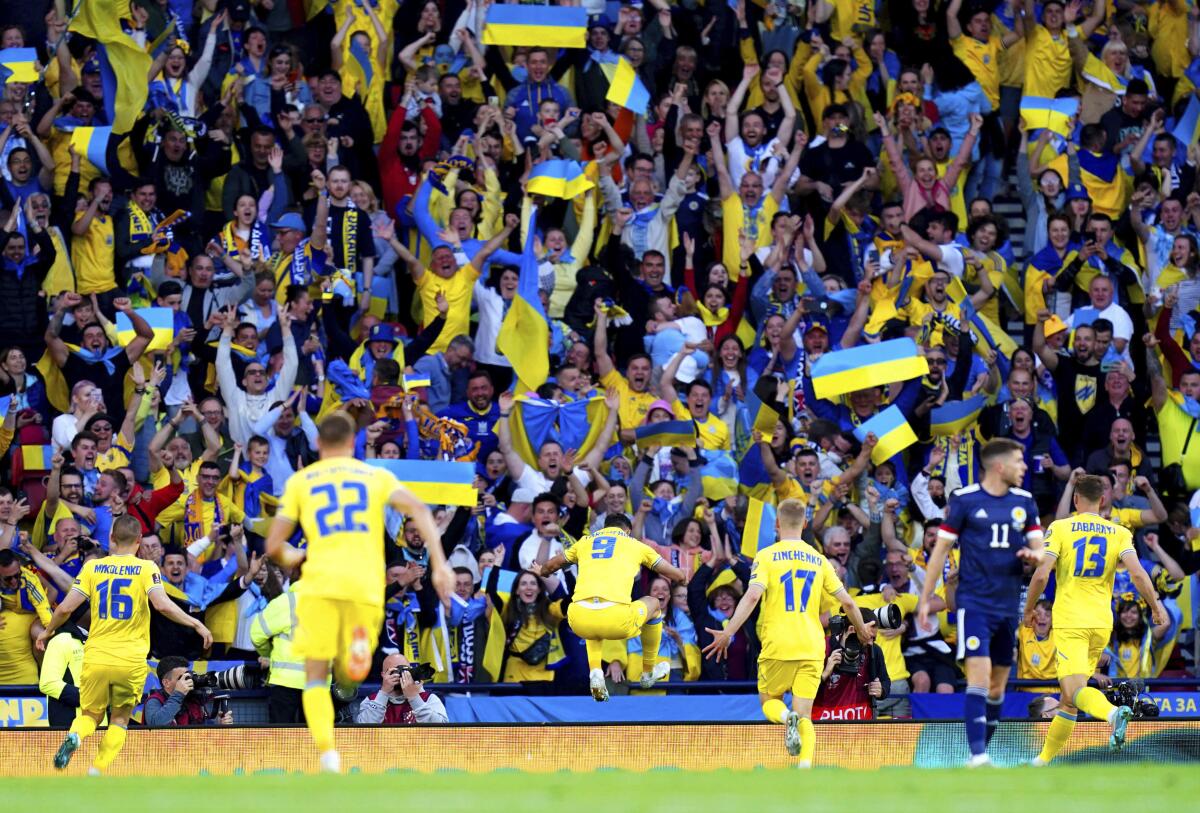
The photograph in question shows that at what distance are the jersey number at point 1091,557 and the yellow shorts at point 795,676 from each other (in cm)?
198

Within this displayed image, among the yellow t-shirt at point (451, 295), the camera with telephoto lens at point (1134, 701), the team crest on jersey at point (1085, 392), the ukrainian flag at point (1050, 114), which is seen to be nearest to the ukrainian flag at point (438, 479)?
the yellow t-shirt at point (451, 295)

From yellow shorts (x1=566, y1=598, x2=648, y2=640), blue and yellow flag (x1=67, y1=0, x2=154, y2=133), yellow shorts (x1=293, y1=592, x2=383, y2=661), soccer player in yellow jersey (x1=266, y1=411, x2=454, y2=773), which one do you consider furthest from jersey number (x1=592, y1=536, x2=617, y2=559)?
blue and yellow flag (x1=67, y1=0, x2=154, y2=133)

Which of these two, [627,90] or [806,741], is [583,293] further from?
[806,741]

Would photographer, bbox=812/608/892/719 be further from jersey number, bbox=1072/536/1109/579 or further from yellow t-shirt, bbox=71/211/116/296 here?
yellow t-shirt, bbox=71/211/116/296

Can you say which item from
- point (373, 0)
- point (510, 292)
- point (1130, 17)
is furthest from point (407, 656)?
point (1130, 17)

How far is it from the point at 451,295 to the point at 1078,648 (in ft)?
26.4

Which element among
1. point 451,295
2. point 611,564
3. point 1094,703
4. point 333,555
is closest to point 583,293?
point 451,295

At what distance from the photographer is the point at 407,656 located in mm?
17094

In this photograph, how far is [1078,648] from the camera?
14047 mm

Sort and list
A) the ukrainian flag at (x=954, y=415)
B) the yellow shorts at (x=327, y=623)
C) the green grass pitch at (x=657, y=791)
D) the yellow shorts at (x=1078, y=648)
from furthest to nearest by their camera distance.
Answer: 1. the ukrainian flag at (x=954, y=415)
2. the yellow shorts at (x=1078, y=648)
3. the yellow shorts at (x=327, y=623)
4. the green grass pitch at (x=657, y=791)

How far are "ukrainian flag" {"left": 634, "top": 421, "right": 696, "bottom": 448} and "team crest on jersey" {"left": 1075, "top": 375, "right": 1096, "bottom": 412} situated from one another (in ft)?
13.5

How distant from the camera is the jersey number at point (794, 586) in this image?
47.4 ft

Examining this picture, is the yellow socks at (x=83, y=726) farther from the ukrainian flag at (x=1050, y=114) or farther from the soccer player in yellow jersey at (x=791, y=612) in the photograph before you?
the ukrainian flag at (x=1050, y=114)

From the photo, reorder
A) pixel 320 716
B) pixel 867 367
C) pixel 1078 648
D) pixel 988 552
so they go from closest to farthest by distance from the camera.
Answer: pixel 320 716 → pixel 988 552 → pixel 1078 648 → pixel 867 367
